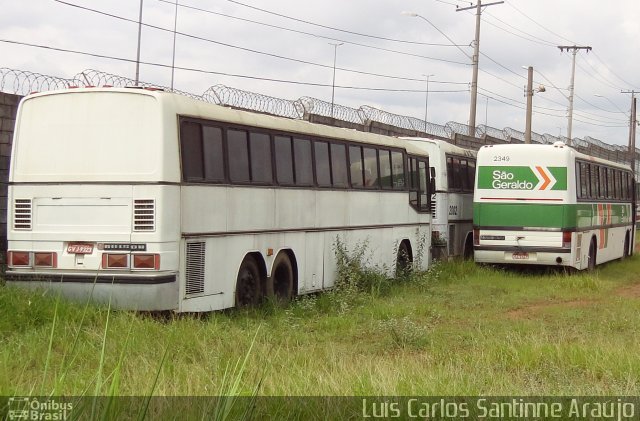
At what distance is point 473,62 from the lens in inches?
1342

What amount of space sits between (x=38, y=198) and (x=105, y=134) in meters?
1.10

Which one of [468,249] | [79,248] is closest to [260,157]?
[79,248]

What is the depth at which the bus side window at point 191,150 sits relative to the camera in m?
10.1

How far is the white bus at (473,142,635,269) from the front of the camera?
18234 millimetres

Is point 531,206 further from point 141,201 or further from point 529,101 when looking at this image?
point 529,101

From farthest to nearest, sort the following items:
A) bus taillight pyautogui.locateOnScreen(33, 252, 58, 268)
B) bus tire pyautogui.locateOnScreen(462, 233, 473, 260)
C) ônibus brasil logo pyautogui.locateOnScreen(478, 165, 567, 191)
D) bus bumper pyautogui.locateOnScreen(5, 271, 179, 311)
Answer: bus tire pyautogui.locateOnScreen(462, 233, 473, 260), ônibus brasil logo pyautogui.locateOnScreen(478, 165, 567, 191), bus taillight pyautogui.locateOnScreen(33, 252, 58, 268), bus bumper pyautogui.locateOnScreen(5, 271, 179, 311)

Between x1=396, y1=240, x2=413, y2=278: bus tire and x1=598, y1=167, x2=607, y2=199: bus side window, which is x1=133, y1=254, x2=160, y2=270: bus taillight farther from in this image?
x1=598, y1=167, x2=607, y2=199: bus side window

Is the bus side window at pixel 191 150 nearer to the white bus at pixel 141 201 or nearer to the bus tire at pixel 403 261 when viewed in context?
the white bus at pixel 141 201

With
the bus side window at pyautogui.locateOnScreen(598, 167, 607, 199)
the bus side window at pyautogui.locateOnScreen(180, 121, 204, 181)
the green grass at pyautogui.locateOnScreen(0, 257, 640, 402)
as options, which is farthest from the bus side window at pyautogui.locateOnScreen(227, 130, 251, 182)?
the bus side window at pyautogui.locateOnScreen(598, 167, 607, 199)

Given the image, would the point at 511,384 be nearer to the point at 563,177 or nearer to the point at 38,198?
the point at 38,198

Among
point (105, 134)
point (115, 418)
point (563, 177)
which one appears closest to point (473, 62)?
point (563, 177)

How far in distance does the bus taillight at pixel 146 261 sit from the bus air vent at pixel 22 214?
1478 millimetres

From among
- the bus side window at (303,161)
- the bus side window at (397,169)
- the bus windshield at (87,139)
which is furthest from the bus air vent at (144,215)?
the bus side window at (397,169)

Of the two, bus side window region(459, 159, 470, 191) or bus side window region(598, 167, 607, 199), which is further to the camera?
bus side window region(459, 159, 470, 191)
